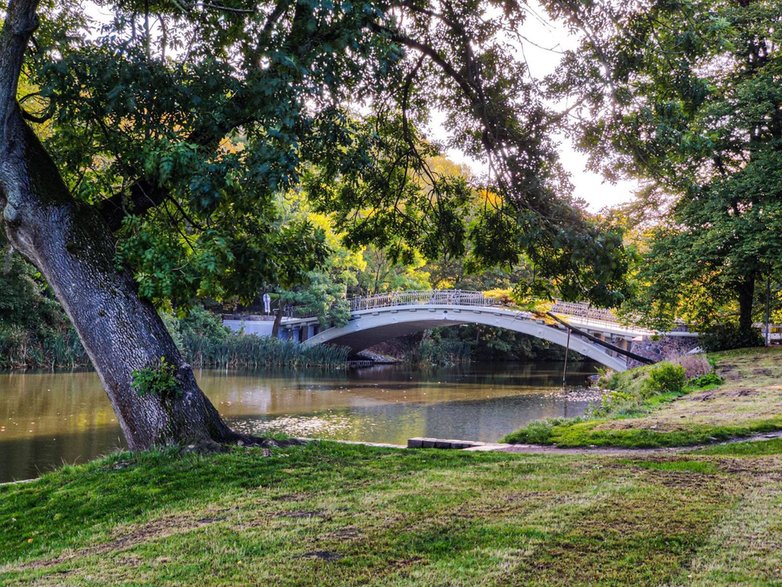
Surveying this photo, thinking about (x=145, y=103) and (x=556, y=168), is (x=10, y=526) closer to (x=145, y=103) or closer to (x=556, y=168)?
(x=145, y=103)

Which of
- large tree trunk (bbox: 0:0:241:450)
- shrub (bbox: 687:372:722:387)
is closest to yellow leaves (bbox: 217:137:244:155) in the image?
large tree trunk (bbox: 0:0:241:450)

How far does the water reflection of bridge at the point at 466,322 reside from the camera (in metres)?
24.3

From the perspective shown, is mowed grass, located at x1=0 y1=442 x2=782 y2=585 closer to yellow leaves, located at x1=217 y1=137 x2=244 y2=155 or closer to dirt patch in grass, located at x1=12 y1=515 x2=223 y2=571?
dirt patch in grass, located at x1=12 y1=515 x2=223 y2=571

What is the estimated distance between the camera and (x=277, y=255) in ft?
21.6

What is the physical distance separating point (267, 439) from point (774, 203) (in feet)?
44.6

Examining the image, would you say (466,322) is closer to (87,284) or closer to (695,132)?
(695,132)

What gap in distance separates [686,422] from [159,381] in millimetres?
6566

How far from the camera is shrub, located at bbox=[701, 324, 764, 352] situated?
735 inches

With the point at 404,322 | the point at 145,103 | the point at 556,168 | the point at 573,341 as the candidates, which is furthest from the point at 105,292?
the point at 404,322

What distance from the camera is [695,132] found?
9156 mm

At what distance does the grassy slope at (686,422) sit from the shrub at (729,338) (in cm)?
576

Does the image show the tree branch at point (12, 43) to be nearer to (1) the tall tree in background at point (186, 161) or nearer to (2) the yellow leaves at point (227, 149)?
(1) the tall tree in background at point (186, 161)

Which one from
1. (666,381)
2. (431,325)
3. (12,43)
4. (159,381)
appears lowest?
(666,381)

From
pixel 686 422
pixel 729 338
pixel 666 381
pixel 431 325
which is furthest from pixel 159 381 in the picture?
pixel 431 325
